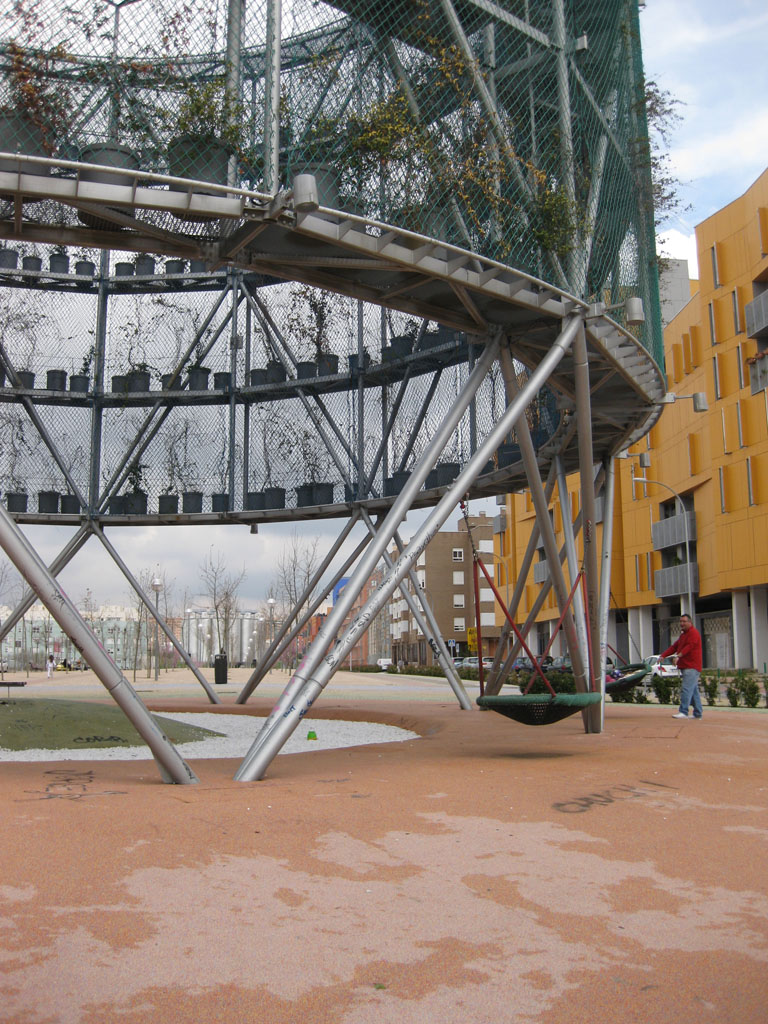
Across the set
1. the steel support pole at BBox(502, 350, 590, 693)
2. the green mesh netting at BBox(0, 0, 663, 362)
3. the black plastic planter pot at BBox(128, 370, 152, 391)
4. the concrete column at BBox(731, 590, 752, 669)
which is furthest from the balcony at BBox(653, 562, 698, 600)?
the green mesh netting at BBox(0, 0, 663, 362)

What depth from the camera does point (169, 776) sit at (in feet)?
26.1

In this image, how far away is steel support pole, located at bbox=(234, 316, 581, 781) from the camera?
838cm

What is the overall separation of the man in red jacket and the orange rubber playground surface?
23.4ft

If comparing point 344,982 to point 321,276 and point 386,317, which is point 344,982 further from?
point 386,317

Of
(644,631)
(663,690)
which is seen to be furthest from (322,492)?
(644,631)

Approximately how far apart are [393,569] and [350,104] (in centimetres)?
461

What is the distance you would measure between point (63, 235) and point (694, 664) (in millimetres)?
11721

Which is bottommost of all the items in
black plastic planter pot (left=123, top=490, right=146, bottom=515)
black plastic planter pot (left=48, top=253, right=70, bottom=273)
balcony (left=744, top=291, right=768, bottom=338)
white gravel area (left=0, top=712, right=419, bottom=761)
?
white gravel area (left=0, top=712, right=419, bottom=761)

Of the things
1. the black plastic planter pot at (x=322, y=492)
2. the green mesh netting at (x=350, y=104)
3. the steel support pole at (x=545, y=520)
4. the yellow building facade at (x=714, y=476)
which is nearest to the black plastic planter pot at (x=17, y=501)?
the black plastic planter pot at (x=322, y=492)

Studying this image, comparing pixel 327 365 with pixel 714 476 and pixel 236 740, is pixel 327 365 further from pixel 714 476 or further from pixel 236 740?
pixel 714 476

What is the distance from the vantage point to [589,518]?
44.6 feet

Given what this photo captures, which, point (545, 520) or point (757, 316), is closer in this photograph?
point (545, 520)

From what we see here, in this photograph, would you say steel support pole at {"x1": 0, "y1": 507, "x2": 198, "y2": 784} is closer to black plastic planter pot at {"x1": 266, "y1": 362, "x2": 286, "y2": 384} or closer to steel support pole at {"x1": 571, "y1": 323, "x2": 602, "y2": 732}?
steel support pole at {"x1": 571, "y1": 323, "x2": 602, "y2": 732}

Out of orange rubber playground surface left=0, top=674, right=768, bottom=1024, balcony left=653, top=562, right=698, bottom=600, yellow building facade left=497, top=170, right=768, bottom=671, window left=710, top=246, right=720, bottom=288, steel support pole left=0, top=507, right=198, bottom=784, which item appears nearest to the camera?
orange rubber playground surface left=0, top=674, right=768, bottom=1024
